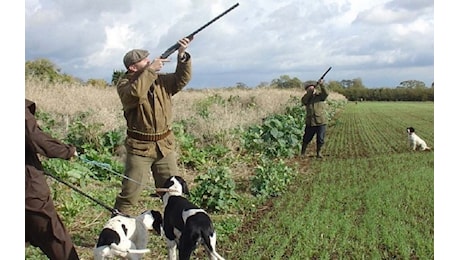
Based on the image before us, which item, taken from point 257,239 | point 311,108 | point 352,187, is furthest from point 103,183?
point 311,108

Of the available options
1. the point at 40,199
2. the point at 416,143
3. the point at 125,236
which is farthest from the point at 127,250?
the point at 416,143

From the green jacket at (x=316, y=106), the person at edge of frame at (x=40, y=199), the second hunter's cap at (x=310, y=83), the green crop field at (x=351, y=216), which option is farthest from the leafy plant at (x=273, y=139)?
the person at edge of frame at (x=40, y=199)

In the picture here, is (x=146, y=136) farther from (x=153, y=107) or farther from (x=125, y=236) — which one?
(x=125, y=236)

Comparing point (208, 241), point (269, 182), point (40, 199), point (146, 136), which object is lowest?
point (269, 182)

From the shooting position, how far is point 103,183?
7871 mm

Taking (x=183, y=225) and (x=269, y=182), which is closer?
(x=183, y=225)

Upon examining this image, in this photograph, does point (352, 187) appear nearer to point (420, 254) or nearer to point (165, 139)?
point (420, 254)

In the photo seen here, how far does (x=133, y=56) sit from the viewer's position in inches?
175

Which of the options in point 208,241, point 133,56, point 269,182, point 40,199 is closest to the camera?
point 40,199

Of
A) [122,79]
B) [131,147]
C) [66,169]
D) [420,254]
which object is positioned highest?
[122,79]

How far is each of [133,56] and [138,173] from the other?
103cm

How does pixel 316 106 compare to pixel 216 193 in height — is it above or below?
above

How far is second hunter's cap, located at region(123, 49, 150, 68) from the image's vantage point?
4.44 metres

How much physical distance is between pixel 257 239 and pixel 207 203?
4.48 feet
